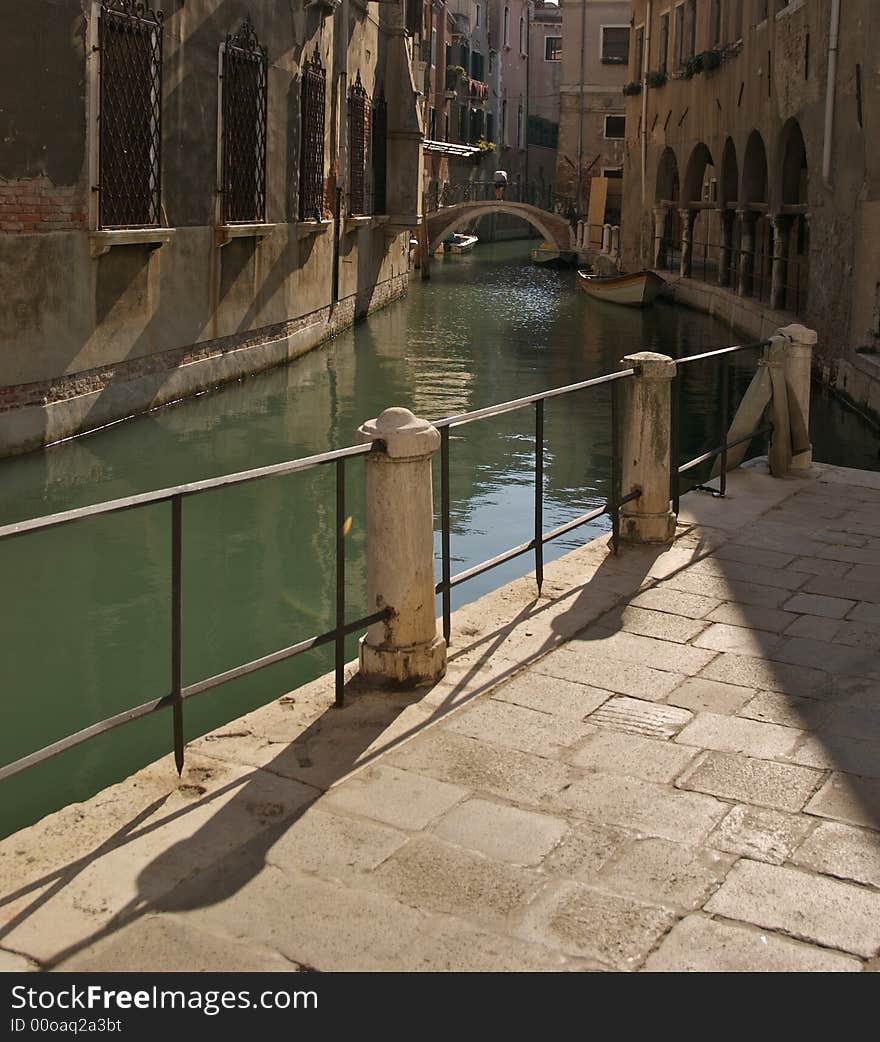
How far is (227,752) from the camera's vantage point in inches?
179

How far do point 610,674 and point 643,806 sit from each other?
1.21 meters

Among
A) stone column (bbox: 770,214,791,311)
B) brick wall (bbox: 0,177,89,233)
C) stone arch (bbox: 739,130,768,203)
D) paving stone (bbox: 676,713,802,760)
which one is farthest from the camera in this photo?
stone arch (bbox: 739,130,768,203)

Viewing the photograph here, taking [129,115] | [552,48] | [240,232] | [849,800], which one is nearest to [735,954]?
[849,800]

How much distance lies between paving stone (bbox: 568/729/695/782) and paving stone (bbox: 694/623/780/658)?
1101mm

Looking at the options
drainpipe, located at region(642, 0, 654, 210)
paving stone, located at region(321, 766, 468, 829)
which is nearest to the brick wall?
paving stone, located at region(321, 766, 468, 829)

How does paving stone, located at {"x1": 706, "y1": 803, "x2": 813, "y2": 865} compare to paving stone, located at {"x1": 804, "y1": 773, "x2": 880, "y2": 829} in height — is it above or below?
below

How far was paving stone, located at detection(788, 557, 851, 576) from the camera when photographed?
685cm

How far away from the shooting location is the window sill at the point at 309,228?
16391mm

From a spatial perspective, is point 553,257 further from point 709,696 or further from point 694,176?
point 709,696

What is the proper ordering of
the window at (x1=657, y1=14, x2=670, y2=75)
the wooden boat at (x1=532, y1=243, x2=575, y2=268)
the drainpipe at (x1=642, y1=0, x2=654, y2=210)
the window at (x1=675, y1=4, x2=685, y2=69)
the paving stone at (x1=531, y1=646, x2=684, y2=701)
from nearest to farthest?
the paving stone at (x1=531, y1=646, x2=684, y2=701)
the window at (x1=675, y1=4, x2=685, y2=69)
the window at (x1=657, y1=14, x2=670, y2=75)
the drainpipe at (x1=642, y1=0, x2=654, y2=210)
the wooden boat at (x1=532, y1=243, x2=575, y2=268)

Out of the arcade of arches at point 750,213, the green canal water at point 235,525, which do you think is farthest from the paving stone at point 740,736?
the arcade of arches at point 750,213

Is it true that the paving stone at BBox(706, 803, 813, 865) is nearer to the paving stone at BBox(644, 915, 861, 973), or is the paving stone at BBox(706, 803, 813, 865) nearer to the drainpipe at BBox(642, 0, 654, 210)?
the paving stone at BBox(644, 915, 861, 973)
